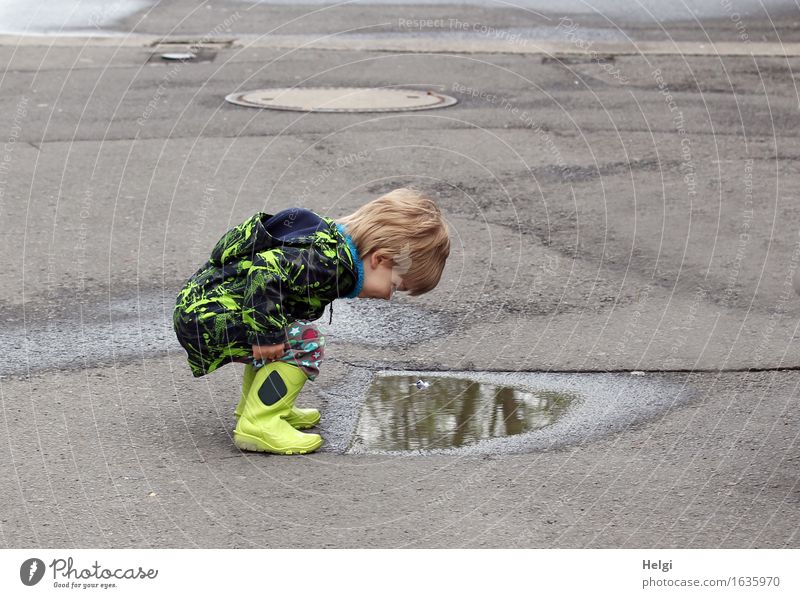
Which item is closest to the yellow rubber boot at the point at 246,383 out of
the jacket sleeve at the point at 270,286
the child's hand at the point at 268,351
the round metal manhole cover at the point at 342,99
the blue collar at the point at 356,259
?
the child's hand at the point at 268,351

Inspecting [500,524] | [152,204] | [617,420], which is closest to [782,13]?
[152,204]

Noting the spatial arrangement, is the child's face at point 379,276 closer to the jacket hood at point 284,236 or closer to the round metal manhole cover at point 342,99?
the jacket hood at point 284,236

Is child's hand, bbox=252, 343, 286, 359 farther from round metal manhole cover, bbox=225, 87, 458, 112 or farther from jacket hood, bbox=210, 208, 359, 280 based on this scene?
round metal manhole cover, bbox=225, 87, 458, 112

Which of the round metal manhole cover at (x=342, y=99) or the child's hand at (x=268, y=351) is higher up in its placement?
the round metal manhole cover at (x=342, y=99)

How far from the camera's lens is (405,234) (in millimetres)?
3986

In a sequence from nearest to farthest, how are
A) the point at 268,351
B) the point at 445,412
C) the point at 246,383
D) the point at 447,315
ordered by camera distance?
the point at 268,351
the point at 246,383
the point at 445,412
the point at 447,315

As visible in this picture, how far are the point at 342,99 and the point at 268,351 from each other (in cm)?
567

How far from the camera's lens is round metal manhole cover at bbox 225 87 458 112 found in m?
9.20

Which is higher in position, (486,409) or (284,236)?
(284,236)

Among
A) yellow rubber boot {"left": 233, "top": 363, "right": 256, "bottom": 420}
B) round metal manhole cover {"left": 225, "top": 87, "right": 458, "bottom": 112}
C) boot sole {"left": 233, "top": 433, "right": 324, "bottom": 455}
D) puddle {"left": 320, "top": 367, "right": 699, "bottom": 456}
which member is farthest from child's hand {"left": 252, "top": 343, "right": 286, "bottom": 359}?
round metal manhole cover {"left": 225, "top": 87, "right": 458, "bottom": 112}

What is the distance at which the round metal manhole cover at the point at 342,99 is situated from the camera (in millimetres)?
9203

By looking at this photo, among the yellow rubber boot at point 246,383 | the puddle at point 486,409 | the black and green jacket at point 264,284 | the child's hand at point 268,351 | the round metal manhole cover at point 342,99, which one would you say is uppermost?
the black and green jacket at point 264,284

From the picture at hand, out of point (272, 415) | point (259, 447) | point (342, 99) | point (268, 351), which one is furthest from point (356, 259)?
point (342, 99)

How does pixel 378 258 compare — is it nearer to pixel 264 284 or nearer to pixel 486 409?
pixel 264 284
